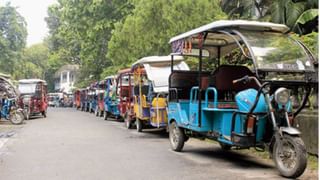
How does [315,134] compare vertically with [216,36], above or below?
below

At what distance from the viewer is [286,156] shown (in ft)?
27.9

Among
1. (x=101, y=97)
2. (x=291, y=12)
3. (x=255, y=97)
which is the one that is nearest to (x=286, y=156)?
(x=255, y=97)

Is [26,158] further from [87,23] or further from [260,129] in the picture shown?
[87,23]

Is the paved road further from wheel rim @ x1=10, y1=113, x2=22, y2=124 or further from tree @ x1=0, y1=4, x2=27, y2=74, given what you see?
tree @ x1=0, y1=4, x2=27, y2=74

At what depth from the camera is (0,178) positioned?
345 inches

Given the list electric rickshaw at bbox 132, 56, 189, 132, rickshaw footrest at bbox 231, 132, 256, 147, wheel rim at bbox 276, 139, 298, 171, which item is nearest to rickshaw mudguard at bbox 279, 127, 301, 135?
wheel rim at bbox 276, 139, 298, 171

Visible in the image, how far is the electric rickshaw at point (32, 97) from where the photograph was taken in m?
28.5

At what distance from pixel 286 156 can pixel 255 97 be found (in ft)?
4.03

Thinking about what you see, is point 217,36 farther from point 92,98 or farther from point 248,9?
point 92,98

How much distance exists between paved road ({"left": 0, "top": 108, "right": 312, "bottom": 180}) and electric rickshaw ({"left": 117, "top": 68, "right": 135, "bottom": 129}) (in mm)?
4885

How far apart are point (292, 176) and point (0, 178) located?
4.90 meters

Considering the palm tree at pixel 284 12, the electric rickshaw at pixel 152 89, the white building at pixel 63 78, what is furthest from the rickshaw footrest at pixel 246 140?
the white building at pixel 63 78

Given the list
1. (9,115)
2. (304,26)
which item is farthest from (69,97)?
(304,26)

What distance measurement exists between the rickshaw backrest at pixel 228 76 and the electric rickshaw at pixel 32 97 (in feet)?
62.1
